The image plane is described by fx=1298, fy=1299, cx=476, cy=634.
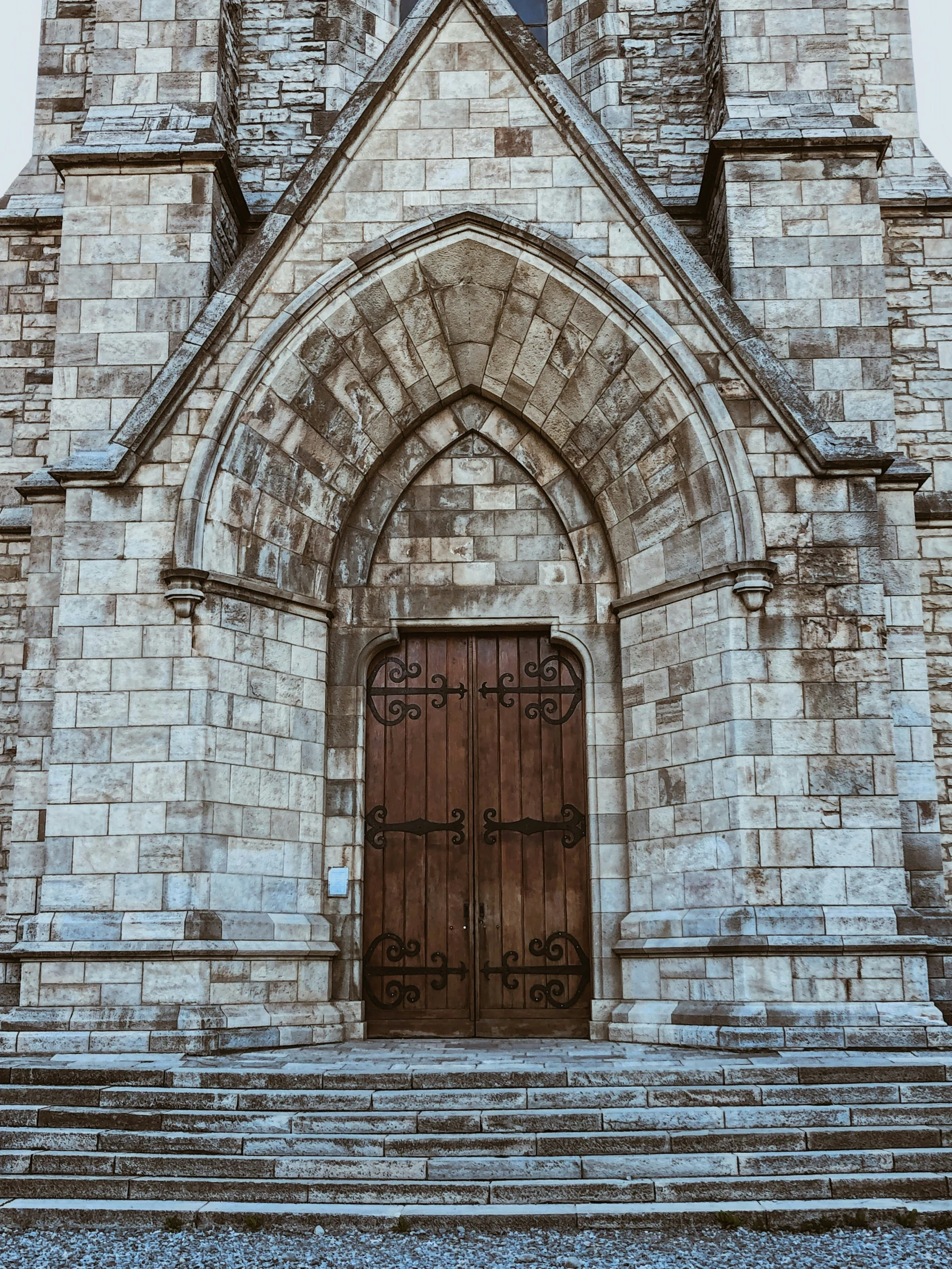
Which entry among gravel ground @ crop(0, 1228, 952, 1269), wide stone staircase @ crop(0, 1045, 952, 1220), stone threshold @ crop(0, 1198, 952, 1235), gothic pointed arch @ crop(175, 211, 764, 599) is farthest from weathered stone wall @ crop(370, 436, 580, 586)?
gravel ground @ crop(0, 1228, 952, 1269)

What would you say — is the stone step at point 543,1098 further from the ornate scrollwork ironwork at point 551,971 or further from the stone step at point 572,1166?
the ornate scrollwork ironwork at point 551,971

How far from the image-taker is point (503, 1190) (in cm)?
532

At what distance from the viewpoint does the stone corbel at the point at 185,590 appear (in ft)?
26.6

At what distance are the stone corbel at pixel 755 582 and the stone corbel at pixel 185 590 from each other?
335 cm

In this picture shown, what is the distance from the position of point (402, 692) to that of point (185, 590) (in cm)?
189

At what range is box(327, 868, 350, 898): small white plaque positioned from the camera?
8836mm

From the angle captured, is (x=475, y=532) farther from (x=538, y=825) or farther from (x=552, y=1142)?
(x=552, y=1142)

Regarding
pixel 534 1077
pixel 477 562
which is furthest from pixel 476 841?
→ pixel 534 1077

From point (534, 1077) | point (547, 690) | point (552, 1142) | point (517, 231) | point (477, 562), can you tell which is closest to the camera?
point (552, 1142)

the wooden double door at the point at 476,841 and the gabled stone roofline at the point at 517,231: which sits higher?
the gabled stone roofline at the point at 517,231

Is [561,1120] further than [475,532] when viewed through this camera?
No

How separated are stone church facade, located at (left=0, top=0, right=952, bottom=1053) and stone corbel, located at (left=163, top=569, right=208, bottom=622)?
0.02 meters

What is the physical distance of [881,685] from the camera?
794cm

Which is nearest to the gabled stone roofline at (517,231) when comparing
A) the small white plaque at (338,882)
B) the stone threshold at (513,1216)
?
the small white plaque at (338,882)
